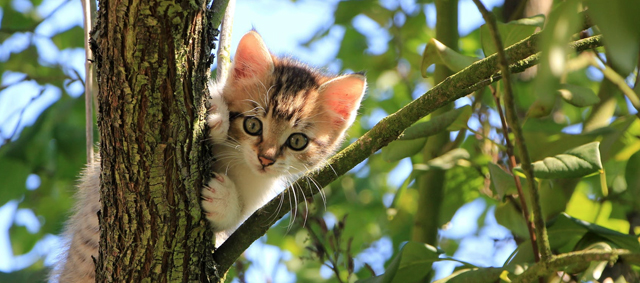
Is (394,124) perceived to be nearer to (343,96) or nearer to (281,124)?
(281,124)

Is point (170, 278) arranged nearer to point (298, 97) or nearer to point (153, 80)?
point (153, 80)

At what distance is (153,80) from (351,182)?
258 cm

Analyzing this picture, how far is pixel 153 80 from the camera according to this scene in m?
1.40

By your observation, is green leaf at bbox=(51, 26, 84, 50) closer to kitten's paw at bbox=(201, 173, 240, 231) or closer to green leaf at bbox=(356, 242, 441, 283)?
kitten's paw at bbox=(201, 173, 240, 231)

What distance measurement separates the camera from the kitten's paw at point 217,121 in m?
1.96

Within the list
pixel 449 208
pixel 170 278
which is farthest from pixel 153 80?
pixel 449 208

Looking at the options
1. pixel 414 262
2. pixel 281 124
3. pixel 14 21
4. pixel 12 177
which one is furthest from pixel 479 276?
pixel 14 21

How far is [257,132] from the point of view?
230cm

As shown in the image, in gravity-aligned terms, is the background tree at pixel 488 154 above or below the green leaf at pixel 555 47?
below

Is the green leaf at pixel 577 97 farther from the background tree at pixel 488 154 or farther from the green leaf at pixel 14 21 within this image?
the green leaf at pixel 14 21

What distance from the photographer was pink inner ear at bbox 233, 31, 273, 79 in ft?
7.95

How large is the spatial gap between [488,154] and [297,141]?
85 centimetres

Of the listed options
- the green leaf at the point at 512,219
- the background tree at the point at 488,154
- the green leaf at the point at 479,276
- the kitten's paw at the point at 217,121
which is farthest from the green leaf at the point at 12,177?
the green leaf at the point at 512,219

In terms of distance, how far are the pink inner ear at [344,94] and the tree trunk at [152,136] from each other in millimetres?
1047
